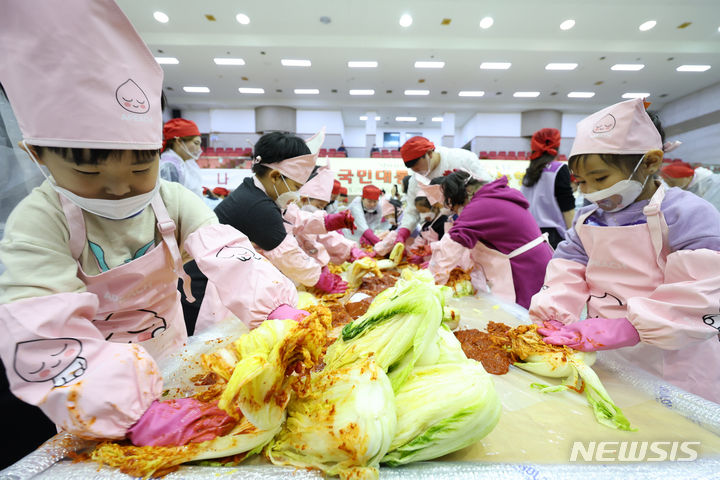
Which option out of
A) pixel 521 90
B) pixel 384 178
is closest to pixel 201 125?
pixel 384 178

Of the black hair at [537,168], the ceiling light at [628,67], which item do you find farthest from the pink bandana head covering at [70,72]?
the ceiling light at [628,67]

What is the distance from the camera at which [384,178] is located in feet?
33.1

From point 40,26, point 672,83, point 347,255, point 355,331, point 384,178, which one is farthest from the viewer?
point 672,83

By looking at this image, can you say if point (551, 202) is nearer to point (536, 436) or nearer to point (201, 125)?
point (536, 436)

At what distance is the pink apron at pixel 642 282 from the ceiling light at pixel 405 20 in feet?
31.8

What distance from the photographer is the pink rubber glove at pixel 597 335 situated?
1.07 metres

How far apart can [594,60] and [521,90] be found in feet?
10.1

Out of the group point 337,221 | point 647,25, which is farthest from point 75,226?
point 647,25

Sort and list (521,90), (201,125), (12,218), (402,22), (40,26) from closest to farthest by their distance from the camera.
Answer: (40,26)
(12,218)
(402,22)
(521,90)
(201,125)

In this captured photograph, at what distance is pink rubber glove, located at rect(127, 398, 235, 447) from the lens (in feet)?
2.24

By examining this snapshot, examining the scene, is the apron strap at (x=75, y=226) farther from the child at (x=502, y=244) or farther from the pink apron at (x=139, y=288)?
the child at (x=502, y=244)

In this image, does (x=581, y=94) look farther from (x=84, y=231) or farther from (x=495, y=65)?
(x=84, y=231)

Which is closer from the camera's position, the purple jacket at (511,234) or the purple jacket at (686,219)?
the purple jacket at (686,219)

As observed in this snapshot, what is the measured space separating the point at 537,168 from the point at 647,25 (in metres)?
10.1
